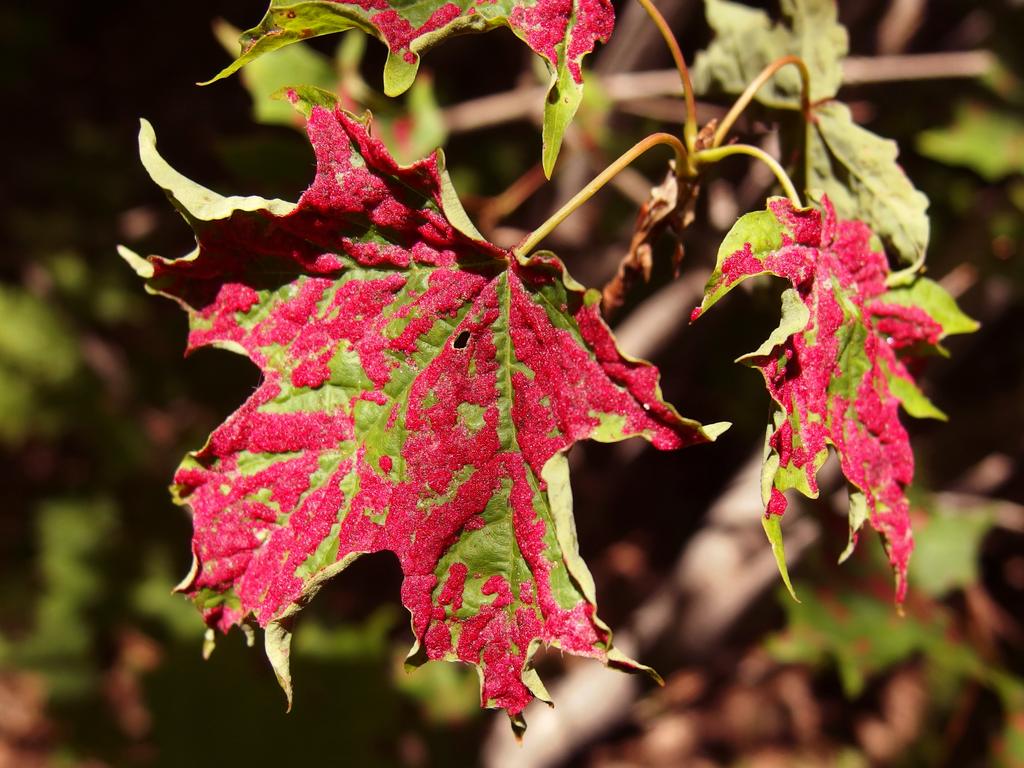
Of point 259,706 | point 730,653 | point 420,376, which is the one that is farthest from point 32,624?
point 420,376

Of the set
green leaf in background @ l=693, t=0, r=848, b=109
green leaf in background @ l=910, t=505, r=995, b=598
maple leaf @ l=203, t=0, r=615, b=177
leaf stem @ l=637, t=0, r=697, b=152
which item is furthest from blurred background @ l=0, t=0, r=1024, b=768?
maple leaf @ l=203, t=0, r=615, b=177

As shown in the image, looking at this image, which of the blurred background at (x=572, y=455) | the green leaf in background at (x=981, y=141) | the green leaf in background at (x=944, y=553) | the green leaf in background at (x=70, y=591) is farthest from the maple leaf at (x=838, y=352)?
the green leaf in background at (x=70, y=591)

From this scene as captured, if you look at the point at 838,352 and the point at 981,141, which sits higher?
the point at 838,352

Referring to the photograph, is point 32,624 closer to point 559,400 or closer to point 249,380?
point 249,380

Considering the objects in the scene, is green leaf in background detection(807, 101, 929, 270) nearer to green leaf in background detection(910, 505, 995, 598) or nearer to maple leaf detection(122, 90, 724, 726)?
maple leaf detection(122, 90, 724, 726)

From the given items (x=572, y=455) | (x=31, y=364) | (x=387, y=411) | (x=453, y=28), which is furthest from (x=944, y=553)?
(x=31, y=364)

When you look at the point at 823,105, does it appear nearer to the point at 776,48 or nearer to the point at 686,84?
the point at 776,48
